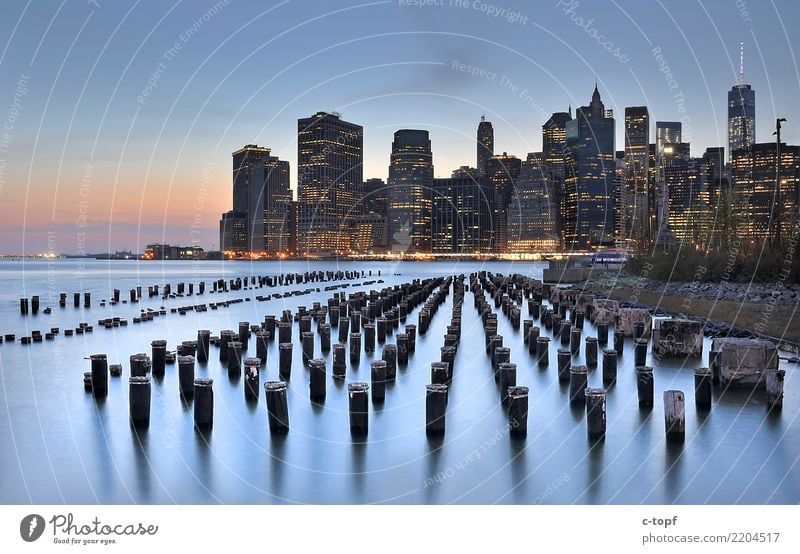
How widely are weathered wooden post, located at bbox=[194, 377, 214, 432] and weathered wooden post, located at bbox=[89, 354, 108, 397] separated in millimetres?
3159

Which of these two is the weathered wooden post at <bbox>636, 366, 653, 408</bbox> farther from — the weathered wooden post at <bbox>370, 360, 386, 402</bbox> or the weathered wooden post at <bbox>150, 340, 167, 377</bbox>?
the weathered wooden post at <bbox>150, 340, 167, 377</bbox>

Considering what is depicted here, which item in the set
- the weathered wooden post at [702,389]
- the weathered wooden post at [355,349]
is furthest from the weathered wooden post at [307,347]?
the weathered wooden post at [702,389]

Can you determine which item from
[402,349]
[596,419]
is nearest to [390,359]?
[402,349]

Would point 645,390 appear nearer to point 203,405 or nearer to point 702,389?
point 702,389

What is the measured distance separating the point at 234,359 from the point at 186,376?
2.61 m

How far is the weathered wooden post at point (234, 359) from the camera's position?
15.0 m

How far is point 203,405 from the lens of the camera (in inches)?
425

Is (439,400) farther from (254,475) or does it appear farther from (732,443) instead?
(732,443)

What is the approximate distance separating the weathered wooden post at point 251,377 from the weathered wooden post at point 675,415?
693 centimetres

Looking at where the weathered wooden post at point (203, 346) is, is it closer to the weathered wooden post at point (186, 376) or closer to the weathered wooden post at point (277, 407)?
the weathered wooden post at point (186, 376)

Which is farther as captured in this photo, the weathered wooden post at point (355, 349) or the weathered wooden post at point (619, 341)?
the weathered wooden post at point (619, 341)
